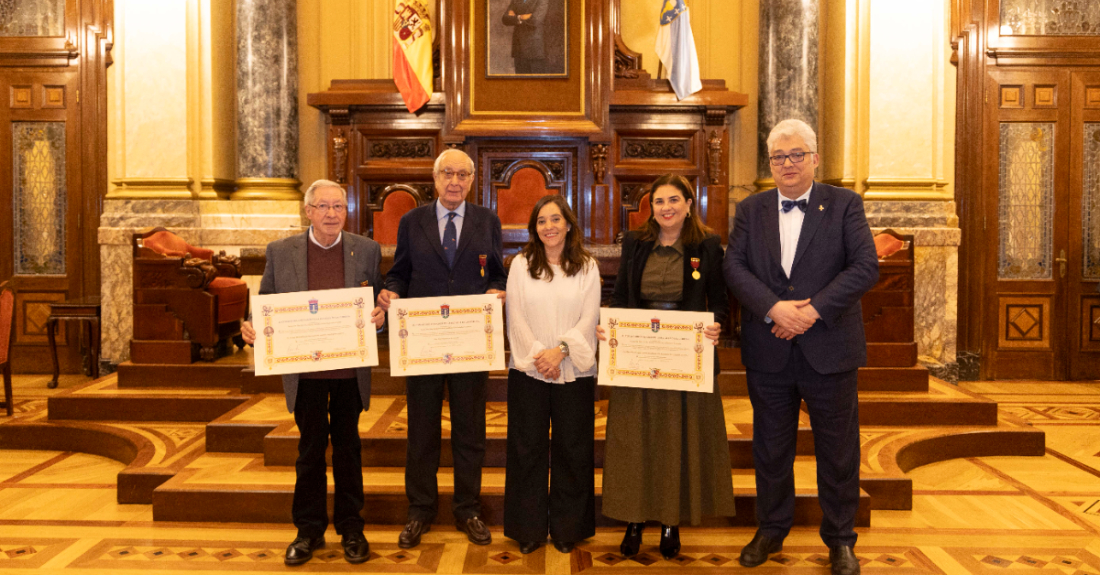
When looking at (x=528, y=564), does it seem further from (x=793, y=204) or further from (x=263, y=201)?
(x=263, y=201)

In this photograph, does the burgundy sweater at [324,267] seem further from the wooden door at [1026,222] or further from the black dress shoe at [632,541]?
the wooden door at [1026,222]

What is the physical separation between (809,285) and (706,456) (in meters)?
0.76

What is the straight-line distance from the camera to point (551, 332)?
3141 mm

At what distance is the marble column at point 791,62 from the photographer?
24.0 ft

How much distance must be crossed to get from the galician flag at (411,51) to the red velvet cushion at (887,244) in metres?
3.91

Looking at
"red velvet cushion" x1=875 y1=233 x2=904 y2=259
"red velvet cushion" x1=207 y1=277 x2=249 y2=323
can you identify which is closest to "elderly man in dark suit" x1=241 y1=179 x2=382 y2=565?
"red velvet cushion" x1=207 y1=277 x2=249 y2=323

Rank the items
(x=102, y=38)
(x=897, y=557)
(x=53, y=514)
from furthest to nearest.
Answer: (x=102, y=38), (x=53, y=514), (x=897, y=557)

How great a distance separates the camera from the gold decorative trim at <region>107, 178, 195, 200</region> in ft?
23.2

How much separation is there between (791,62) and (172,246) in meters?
5.46

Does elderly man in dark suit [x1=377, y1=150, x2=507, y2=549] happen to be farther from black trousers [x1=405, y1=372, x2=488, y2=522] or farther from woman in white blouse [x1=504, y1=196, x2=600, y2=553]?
woman in white blouse [x1=504, y1=196, x2=600, y2=553]

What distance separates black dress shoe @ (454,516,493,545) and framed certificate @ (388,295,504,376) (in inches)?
26.5

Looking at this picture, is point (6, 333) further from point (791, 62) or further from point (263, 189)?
point (791, 62)

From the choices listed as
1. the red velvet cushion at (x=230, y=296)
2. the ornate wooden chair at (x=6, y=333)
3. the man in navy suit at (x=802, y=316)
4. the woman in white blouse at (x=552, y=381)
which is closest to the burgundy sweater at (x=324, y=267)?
the woman in white blouse at (x=552, y=381)

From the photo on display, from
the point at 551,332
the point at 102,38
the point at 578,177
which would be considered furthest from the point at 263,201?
the point at 551,332
